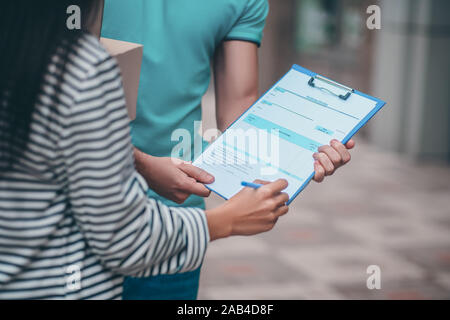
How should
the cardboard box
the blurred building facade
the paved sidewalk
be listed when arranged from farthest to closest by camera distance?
1. the blurred building facade
2. the paved sidewalk
3. the cardboard box

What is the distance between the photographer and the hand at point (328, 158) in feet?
4.71

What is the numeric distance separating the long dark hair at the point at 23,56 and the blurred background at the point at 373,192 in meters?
1.24

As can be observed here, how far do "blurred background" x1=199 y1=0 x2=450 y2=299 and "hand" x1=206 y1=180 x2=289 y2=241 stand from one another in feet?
3.20

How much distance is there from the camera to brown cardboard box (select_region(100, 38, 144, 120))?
1.23 m

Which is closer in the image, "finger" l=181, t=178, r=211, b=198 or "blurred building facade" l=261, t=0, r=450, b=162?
"finger" l=181, t=178, r=211, b=198

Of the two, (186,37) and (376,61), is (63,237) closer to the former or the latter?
(186,37)

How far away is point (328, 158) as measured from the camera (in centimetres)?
145

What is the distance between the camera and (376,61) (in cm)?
719

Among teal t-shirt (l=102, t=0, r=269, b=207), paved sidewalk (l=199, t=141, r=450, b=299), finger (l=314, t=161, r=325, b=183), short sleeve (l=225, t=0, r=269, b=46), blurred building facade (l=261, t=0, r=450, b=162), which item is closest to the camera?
finger (l=314, t=161, r=325, b=183)

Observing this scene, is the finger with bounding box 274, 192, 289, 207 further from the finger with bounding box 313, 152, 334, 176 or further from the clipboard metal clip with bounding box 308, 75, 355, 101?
the clipboard metal clip with bounding box 308, 75, 355, 101

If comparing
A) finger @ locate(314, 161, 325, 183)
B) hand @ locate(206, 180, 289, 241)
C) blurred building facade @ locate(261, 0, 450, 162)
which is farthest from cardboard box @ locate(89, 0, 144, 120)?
blurred building facade @ locate(261, 0, 450, 162)

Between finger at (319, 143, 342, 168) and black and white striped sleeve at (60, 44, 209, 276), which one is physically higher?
finger at (319, 143, 342, 168)

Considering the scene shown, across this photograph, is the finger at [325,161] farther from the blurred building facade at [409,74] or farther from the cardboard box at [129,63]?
the blurred building facade at [409,74]

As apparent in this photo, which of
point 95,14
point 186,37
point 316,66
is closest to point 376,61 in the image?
point 316,66
